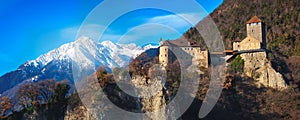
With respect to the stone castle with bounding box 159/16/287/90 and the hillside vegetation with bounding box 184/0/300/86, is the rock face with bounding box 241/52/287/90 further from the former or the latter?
the hillside vegetation with bounding box 184/0/300/86

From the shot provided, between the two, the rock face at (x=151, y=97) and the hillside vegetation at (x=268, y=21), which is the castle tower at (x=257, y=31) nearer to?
the hillside vegetation at (x=268, y=21)

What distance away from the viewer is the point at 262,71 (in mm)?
37219

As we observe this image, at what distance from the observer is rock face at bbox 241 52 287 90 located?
3697 cm

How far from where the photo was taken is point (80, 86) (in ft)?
90.4

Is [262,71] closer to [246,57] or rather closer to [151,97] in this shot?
[246,57]

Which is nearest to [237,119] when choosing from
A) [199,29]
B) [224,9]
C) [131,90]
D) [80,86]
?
[131,90]

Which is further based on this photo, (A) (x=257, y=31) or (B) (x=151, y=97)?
(A) (x=257, y=31)

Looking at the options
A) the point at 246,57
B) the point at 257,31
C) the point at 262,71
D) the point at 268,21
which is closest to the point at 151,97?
the point at 262,71

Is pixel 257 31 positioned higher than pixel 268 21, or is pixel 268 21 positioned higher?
pixel 268 21

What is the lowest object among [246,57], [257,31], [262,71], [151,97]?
[151,97]

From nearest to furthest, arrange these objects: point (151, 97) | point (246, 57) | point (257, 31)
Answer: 1. point (151, 97)
2. point (246, 57)
3. point (257, 31)

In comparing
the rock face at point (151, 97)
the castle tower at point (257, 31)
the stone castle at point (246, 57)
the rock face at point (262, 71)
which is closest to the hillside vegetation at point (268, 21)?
the castle tower at point (257, 31)

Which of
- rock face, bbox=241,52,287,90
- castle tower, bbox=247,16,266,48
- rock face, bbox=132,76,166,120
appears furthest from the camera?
castle tower, bbox=247,16,266,48

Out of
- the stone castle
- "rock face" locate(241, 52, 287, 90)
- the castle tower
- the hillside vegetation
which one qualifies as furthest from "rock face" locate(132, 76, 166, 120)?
the hillside vegetation
